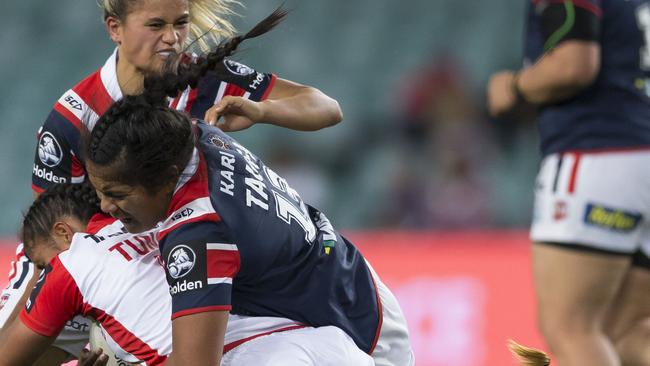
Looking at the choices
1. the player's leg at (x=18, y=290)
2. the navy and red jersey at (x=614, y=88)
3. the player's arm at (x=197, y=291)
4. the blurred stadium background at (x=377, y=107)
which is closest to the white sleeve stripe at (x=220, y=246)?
the player's arm at (x=197, y=291)

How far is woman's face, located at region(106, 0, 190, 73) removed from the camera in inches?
138

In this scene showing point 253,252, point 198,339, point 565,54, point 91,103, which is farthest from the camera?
point 91,103

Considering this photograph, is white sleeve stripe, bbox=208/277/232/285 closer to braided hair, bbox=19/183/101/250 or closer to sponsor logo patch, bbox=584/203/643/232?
braided hair, bbox=19/183/101/250

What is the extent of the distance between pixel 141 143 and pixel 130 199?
14 centimetres

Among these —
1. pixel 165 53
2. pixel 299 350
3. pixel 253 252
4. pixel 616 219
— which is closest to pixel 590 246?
pixel 616 219

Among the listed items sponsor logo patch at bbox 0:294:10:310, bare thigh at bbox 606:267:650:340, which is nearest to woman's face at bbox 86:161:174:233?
sponsor logo patch at bbox 0:294:10:310

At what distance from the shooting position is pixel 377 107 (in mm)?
8836

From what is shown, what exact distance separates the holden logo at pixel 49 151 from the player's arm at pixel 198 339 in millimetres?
1051

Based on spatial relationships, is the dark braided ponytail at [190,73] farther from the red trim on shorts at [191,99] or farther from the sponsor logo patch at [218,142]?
the red trim on shorts at [191,99]

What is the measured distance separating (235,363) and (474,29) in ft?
21.7

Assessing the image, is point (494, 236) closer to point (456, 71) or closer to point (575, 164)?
point (456, 71)

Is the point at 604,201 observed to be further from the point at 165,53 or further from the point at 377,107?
the point at 377,107

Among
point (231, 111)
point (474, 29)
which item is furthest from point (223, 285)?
point (474, 29)

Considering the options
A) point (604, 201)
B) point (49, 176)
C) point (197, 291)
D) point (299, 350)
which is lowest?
point (299, 350)
